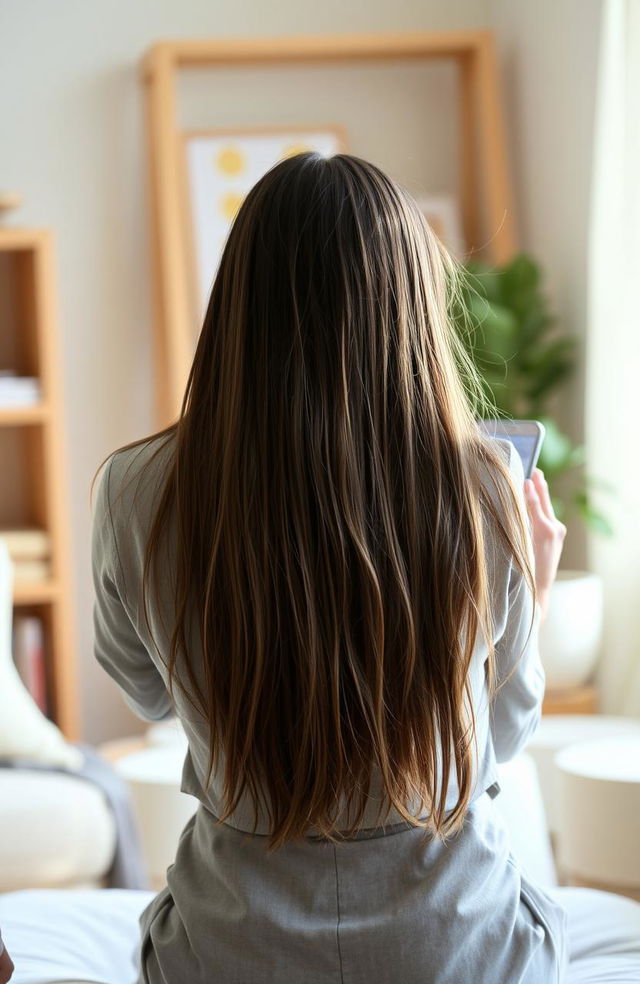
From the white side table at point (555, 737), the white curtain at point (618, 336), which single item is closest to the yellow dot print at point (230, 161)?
the white curtain at point (618, 336)

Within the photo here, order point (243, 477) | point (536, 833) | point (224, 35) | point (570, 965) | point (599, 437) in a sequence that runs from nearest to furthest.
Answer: point (243, 477), point (570, 965), point (536, 833), point (599, 437), point (224, 35)

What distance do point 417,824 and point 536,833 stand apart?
924 millimetres

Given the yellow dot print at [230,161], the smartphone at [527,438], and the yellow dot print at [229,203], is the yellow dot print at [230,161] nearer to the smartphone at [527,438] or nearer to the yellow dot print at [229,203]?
the yellow dot print at [229,203]

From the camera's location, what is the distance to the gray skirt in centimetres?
102

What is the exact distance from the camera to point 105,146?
352 centimetres

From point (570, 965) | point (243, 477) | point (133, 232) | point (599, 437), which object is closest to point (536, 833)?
point (570, 965)

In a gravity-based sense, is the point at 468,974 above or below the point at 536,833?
above

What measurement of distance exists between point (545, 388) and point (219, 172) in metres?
1.13

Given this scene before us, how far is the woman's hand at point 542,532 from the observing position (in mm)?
1208

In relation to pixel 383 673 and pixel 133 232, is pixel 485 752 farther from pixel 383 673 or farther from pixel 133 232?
pixel 133 232

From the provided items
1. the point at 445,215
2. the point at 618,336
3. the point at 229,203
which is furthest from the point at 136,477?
the point at 445,215

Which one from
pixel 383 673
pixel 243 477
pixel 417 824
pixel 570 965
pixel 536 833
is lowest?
pixel 536 833

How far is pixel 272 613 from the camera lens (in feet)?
3.23

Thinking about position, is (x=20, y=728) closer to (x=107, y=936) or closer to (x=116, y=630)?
(x=107, y=936)
